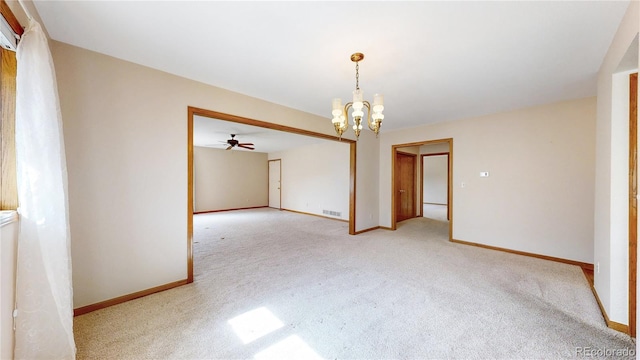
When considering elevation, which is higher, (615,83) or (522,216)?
(615,83)

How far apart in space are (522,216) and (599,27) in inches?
111

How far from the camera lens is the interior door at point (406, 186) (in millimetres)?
6316

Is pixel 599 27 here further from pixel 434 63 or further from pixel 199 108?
pixel 199 108

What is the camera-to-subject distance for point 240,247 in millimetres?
3900

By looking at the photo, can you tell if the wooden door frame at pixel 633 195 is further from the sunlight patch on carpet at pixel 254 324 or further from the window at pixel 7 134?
the window at pixel 7 134

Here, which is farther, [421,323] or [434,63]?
[434,63]

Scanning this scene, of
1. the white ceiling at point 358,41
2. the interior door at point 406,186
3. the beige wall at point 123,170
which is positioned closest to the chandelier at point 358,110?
the white ceiling at point 358,41

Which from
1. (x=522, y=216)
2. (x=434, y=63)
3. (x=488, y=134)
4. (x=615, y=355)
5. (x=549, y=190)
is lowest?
(x=615, y=355)

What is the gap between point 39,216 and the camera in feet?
4.41

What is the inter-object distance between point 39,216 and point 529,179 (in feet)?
17.8

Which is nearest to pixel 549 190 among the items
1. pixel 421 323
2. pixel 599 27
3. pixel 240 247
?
pixel 599 27

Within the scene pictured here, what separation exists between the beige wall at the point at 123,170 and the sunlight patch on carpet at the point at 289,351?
1.54 meters

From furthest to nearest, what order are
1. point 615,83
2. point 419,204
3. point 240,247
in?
1. point 419,204
2. point 240,247
3. point 615,83

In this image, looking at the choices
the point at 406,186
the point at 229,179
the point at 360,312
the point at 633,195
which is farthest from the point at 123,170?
the point at 406,186
